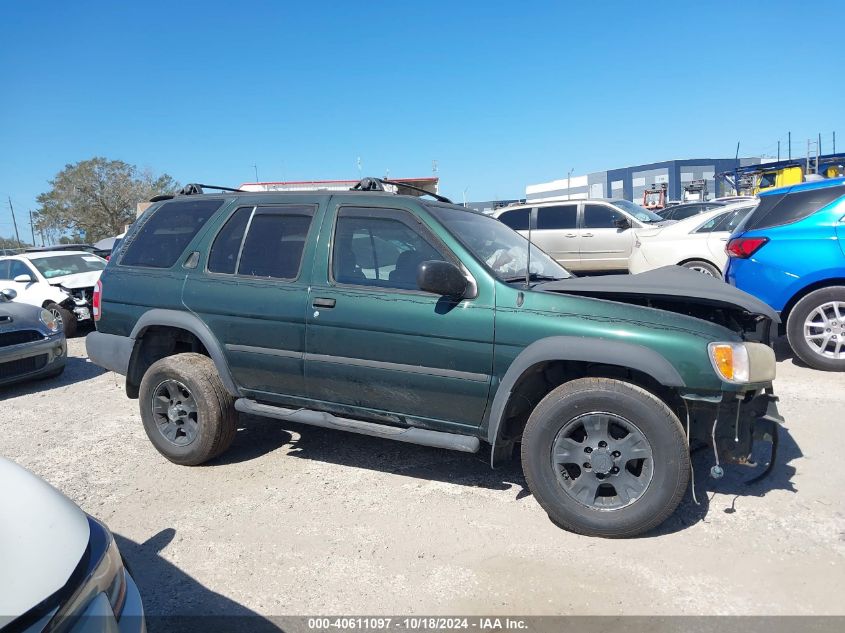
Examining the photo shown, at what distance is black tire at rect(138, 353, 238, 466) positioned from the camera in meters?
4.21

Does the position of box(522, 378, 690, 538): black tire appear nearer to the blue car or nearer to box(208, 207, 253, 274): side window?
box(208, 207, 253, 274): side window

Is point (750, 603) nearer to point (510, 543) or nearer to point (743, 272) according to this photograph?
point (510, 543)

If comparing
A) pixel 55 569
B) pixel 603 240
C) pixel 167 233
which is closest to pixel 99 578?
pixel 55 569

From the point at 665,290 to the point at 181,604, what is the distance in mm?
2986

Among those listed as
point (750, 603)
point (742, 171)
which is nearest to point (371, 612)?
point (750, 603)

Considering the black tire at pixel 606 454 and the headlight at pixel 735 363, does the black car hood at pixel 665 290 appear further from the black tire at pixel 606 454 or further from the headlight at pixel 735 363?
the black tire at pixel 606 454

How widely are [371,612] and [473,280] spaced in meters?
1.84

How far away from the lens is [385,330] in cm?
363

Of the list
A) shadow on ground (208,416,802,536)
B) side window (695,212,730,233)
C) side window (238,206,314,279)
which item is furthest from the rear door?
side window (695,212,730,233)

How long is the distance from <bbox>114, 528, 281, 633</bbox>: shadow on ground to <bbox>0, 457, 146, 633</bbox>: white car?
0.73m

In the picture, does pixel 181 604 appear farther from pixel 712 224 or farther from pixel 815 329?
pixel 712 224

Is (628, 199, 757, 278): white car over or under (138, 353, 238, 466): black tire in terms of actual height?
over

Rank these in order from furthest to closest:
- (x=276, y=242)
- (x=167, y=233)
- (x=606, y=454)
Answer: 1. (x=167, y=233)
2. (x=276, y=242)
3. (x=606, y=454)

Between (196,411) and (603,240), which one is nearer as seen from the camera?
(196,411)
